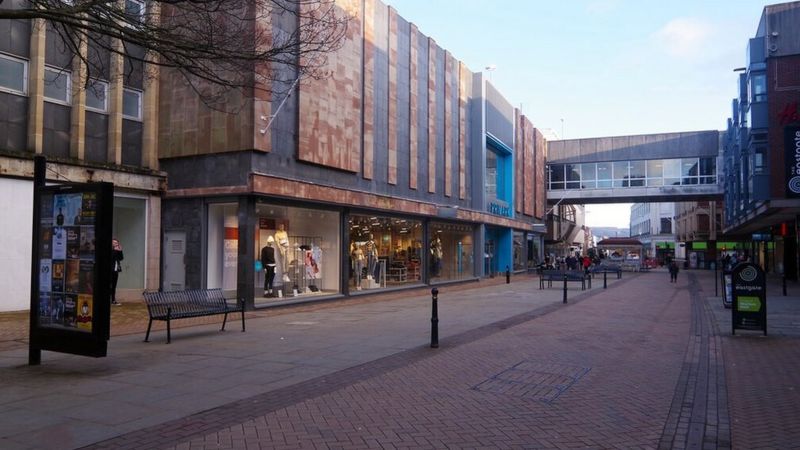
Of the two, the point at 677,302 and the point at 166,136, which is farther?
the point at 677,302

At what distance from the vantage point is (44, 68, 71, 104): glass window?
1573 cm

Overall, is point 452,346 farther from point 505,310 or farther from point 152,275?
point 152,275

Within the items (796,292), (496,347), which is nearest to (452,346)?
(496,347)

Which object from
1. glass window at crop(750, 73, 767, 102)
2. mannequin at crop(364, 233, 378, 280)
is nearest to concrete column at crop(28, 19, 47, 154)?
mannequin at crop(364, 233, 378, 280)

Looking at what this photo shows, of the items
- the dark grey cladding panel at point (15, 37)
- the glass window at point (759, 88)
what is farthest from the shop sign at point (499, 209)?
the dark grey cladding panel at point (15, 37)

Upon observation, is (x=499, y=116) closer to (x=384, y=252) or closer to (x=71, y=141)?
(x=384, y=252)

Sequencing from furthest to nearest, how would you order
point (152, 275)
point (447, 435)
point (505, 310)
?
point (152, 275) < point (505, 310) < point (447, 435)

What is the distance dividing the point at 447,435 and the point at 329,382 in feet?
8.16

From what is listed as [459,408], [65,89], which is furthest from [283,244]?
[459,408]

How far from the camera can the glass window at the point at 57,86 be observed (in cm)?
1573

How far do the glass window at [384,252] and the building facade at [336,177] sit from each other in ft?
0.23

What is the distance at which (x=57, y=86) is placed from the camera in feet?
51.9

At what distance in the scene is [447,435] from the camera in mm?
5570

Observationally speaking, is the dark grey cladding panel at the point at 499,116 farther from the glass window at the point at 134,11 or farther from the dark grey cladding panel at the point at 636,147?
the glass window at the point at 134,11
